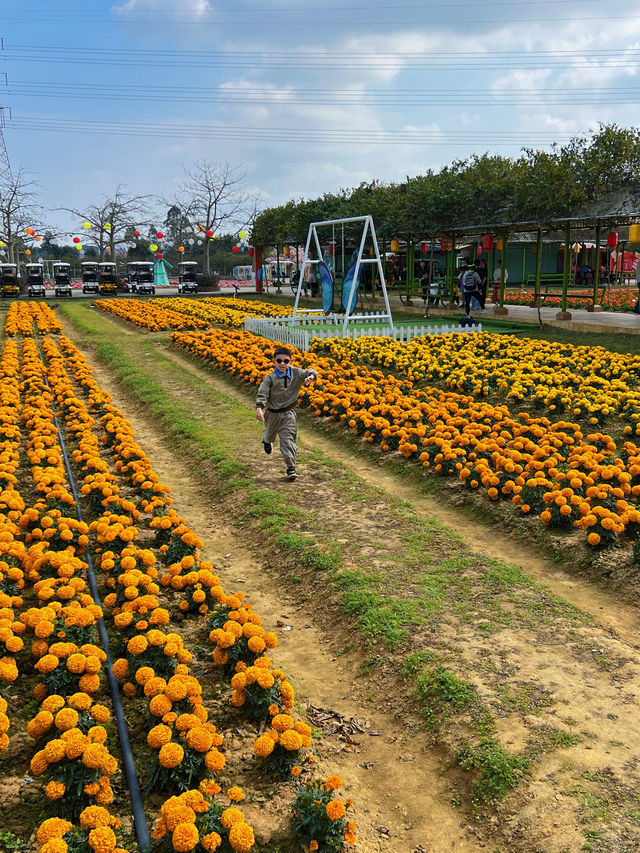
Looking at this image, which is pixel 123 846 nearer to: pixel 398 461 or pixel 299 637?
pixel 299 637

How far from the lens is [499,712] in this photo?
3.82 m

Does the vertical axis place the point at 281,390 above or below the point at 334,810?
above

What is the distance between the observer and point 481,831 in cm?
320

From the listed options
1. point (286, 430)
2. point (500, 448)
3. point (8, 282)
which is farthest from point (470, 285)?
point (8, 282)

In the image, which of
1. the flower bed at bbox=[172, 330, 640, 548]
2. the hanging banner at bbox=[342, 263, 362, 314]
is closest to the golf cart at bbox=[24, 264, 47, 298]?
the hanging banner at bbox=[342, 263, 362, 314]

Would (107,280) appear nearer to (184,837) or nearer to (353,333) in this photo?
(353,333)

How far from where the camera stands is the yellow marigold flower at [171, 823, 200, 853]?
266 cm

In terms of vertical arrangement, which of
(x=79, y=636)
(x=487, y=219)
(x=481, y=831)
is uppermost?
(x=487, y=219)

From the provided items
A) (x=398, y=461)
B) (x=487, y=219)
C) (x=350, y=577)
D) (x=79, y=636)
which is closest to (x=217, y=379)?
(x=398, y=461)

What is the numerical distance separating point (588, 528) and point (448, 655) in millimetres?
2102

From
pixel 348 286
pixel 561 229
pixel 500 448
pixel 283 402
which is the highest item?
pixel 561 229

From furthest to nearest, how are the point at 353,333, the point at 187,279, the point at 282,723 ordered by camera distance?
1. the point at 187,279
2. the point at 353,333
3. the point at 282,723

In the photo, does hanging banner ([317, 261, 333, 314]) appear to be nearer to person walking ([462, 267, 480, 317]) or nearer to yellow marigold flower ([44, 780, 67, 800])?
person walking ([462, 267, 480, 317])

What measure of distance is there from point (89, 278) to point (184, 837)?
47.7 m
